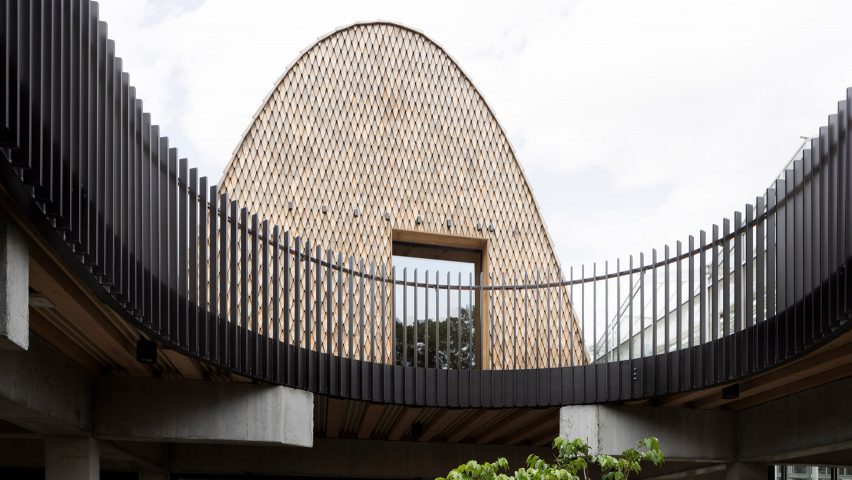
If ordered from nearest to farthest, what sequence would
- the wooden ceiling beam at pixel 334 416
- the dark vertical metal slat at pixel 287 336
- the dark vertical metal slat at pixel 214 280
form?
the dark vertical metal slat at pixel 214 280 < the dark vertical metal slat at pixel 287 336 < the wooden ceiling beam at pixel 334 416

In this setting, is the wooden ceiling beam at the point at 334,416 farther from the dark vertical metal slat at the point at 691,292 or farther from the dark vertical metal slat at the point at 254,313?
the dark vertical metal slat at the point at 691,292

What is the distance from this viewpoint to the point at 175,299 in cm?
930

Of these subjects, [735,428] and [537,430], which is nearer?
[735,428]

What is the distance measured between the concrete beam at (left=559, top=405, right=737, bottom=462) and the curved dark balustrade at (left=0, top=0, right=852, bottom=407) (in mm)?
312

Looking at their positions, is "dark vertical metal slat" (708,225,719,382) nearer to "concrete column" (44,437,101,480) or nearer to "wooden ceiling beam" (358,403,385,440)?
"wooden ceiling beam" (358,403,385,440)

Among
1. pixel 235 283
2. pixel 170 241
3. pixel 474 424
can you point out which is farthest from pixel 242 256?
pixel 474 424

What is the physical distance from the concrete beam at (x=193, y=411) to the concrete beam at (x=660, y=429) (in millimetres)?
3466

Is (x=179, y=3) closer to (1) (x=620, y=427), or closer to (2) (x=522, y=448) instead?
(2) (x=522, y=448)

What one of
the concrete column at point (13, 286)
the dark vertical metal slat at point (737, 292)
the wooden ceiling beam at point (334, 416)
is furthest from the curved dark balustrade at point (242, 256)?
the wooden ceiling beam at point (334, 416)

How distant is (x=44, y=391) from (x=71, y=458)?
1.95 metres

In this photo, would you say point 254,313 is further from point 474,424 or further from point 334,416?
point 474,424

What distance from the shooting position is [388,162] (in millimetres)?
20109

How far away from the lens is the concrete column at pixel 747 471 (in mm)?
13727

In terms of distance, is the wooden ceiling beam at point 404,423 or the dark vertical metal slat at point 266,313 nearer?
the dark vertical metal slat at point 266,313
